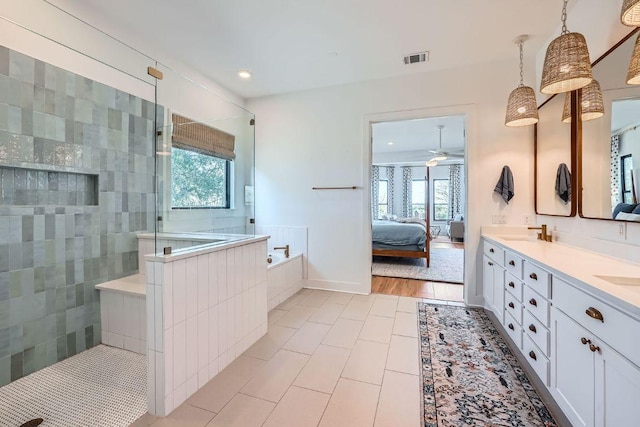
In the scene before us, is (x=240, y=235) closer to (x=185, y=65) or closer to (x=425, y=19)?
(x=185, y=65)

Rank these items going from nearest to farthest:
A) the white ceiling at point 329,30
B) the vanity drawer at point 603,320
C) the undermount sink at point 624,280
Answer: the vanity drawer at point 603,320 < the undermount sink at point 624,280 < the white ceiling at point 329,30

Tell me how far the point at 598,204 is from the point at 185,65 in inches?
156

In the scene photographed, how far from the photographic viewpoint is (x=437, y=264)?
529 cm

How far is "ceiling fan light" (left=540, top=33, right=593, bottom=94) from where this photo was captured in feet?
5.24

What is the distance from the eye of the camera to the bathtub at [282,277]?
10.3ft

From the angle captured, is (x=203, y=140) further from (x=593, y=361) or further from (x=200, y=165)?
(x=593, y=361)

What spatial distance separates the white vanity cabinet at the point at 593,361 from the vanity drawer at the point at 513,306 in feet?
1.67

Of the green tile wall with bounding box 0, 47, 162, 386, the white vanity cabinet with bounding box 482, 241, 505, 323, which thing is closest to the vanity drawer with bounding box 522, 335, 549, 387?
the white vanity cabinet with bounding box 482, 241, 505, 323

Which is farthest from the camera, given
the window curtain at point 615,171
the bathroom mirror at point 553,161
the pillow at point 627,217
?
the bathroom mirror at point 553,161

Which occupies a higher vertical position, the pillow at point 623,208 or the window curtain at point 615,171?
the window curtain at point 615,171

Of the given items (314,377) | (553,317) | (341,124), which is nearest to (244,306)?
(314,377)

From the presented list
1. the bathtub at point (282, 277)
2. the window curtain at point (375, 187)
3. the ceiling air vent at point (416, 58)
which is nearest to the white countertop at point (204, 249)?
the bathtub at point (282, 277)

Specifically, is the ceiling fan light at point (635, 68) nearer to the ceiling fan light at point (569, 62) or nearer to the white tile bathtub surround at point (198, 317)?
the ceiling fan light at point (569, 62)

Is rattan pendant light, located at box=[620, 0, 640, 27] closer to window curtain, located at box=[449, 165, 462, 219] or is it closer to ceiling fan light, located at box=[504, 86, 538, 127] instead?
ceiling fan light, located at box=[504, 86, 538, 127]
